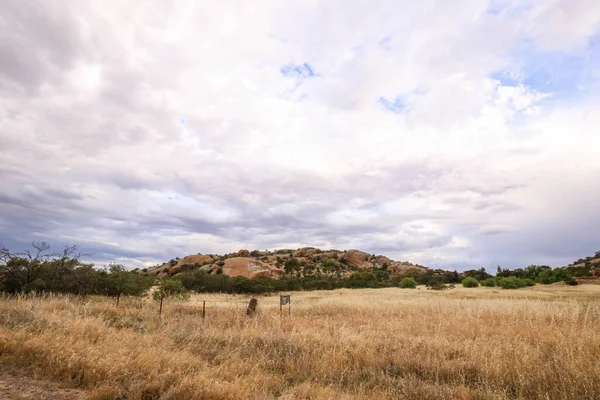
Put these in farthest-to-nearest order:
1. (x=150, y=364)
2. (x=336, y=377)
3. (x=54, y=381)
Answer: (x=336, y=377), (x=150, y=364), (x=54, y=381)

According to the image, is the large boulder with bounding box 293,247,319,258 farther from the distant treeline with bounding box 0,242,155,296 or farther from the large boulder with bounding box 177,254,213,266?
the distant treeline with bounding box 0,242,155,296

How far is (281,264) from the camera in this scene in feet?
274

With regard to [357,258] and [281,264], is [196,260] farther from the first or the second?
[357,258]

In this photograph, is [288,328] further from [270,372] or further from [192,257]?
[192,257]

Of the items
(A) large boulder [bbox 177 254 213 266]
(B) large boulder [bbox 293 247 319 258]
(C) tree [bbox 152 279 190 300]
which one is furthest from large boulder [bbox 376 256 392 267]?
(C) tree [bbox 152 279 190 300]

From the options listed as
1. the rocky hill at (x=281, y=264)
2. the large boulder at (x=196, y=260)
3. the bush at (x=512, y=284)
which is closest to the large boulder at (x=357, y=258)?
the rocky hill at (x=281, y=264)

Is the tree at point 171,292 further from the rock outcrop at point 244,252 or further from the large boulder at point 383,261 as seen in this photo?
the large boulder at point 383,261

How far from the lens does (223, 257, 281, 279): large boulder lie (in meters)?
60.3

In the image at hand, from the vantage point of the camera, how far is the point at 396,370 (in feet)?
27.2

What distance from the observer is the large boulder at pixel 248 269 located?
2373 inches

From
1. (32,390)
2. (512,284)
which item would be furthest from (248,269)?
(32,390)

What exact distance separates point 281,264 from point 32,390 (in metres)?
79.0

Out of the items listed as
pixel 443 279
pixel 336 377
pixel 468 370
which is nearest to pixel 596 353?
pixel 468 370

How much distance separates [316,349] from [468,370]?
3.67m
